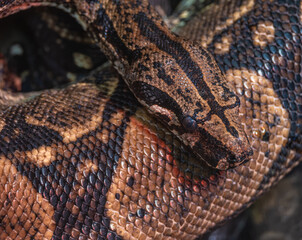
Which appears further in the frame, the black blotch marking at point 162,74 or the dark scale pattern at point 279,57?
the dark scale pattern at point 279,57

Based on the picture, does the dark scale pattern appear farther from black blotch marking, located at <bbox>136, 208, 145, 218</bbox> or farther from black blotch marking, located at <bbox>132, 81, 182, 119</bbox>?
black blotch marking, located at <bbox>136, 208, 145, 218</bbox>

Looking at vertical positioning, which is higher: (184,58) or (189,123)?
(184,58)

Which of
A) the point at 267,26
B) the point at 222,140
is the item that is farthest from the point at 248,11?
the point at 222,140

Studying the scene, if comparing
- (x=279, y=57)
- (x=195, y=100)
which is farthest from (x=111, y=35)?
(x=279, y=57)

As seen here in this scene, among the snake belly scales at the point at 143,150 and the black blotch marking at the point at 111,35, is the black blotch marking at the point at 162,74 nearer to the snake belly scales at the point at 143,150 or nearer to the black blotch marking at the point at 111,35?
the snake belly scales at the point at 143,150

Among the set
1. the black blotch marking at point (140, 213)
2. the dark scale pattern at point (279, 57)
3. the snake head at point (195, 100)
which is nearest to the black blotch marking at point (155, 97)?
the snake head at point (195, 100)

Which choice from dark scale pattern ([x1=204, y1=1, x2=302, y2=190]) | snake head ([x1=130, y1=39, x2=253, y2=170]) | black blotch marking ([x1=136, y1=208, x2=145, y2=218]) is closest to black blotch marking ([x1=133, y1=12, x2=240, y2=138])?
snake head ([x1=130, y1=39, x2=253, y2=170])

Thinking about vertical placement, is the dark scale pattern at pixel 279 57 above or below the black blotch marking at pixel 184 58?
above

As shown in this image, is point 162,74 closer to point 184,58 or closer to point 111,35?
point 184,58
